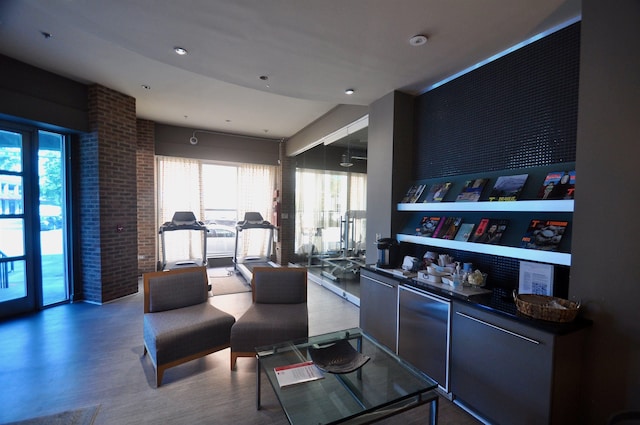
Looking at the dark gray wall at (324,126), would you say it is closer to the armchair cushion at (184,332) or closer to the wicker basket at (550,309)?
the wicker basket at (550,309)

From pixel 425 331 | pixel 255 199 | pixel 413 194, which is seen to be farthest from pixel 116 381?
pixel 255 199

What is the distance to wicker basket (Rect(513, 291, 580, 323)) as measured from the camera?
1574 mm

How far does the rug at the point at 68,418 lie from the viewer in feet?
6.14

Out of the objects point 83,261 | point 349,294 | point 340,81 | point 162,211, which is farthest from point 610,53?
point 162,211

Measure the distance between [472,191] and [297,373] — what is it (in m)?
2.11

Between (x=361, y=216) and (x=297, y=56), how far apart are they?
2654 millimetres

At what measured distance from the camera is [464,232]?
2.52m

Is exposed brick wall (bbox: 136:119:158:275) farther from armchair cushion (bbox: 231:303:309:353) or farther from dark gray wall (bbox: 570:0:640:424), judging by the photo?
dark gray wall (bbox: 570:0:640:424)

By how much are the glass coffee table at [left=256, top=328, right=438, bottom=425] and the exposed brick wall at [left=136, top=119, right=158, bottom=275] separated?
15.6 feet

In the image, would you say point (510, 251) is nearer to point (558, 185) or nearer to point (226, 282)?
point (558, 185)

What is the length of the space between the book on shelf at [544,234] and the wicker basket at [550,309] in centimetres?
36

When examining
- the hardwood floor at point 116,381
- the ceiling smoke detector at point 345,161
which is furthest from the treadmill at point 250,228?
the hardwood floor at point 116,381

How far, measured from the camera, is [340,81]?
2883 mm

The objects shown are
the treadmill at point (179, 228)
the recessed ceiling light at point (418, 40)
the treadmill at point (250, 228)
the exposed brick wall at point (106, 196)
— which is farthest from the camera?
the treadmill at point (250, 228)
